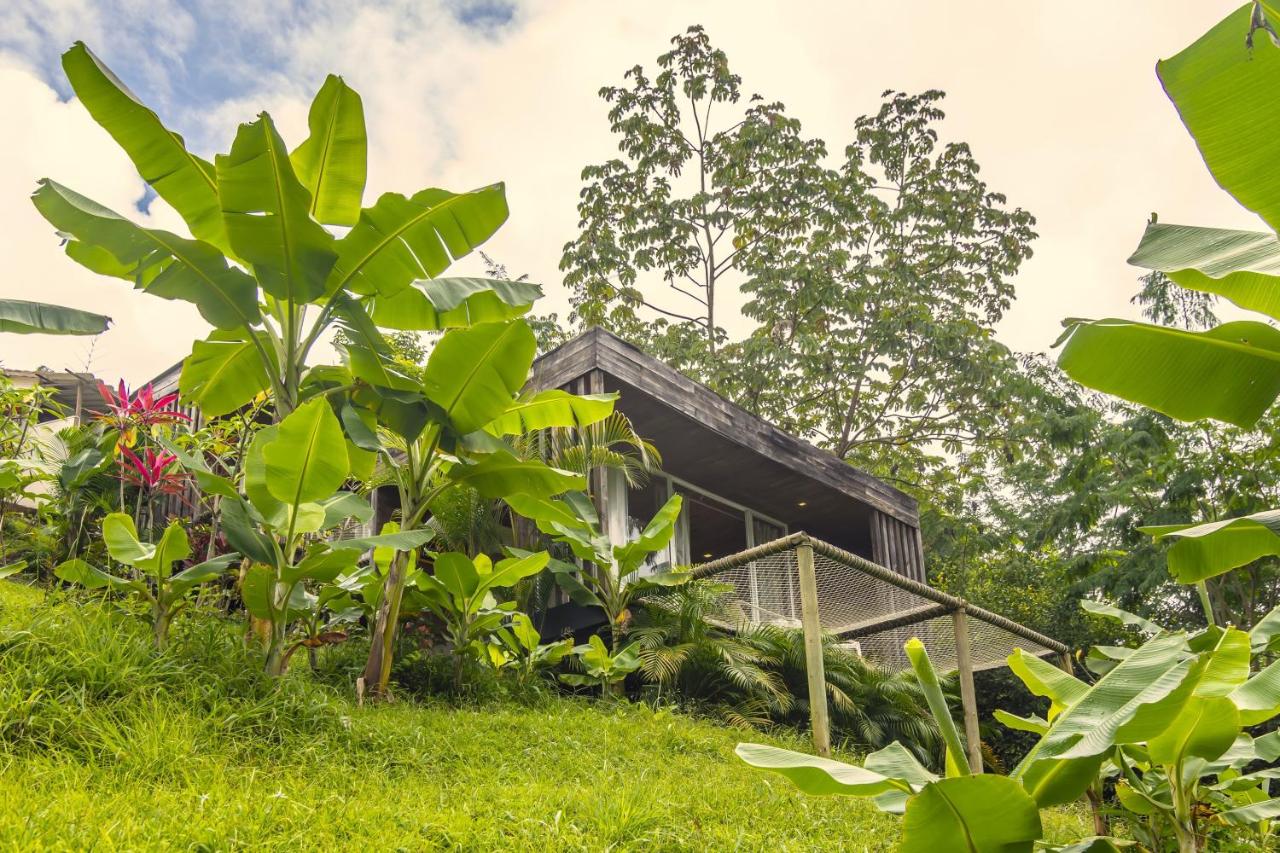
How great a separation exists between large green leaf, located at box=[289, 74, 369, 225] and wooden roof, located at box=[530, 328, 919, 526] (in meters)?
3.43

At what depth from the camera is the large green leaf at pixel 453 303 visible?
5.88 m

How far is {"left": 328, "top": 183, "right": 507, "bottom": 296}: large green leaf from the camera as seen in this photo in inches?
204

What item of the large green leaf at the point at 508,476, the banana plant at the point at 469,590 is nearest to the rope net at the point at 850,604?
the banana plant at the point at 469,590

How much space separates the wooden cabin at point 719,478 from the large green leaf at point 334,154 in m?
3.43

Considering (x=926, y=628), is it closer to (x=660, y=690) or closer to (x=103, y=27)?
(x=660, y=690)

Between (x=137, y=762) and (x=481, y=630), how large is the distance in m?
2.76

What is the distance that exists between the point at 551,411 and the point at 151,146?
8.67ft

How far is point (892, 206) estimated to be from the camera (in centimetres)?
1911

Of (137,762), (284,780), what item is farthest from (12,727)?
(284,780)

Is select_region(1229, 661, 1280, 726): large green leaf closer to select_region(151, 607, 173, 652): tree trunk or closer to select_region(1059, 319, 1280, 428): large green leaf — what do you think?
select_region(1059, 319, 1280, 428): large green leaf

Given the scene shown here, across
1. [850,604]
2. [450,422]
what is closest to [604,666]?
[450,422]

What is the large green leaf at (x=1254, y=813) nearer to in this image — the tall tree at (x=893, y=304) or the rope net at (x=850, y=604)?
the rope net at (x=850, y=604)

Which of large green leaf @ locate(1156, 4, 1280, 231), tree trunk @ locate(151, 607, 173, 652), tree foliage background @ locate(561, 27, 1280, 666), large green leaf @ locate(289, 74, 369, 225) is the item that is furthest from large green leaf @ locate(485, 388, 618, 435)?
tree foliage background @ locate(561, 27, 1280, 666)

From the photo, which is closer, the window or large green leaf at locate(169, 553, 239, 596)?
large green leaf at locate(169, 553, 239, 596)
